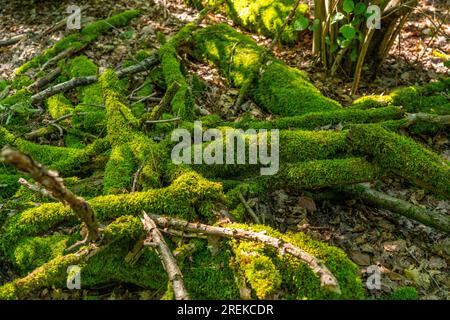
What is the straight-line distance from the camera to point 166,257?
2.76m

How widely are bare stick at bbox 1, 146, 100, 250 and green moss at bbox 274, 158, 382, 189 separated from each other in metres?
1.79

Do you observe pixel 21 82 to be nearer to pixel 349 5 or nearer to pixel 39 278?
pixel 39 278

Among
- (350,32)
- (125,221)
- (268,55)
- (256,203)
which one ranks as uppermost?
(350,32)

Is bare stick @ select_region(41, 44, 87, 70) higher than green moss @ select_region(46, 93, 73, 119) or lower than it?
higher

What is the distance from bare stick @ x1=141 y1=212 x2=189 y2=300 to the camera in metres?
2.55

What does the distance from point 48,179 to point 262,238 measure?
141 cm

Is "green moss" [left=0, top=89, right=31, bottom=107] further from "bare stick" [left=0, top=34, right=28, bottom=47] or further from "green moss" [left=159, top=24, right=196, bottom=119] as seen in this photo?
"bare stick" [left=0, top=34, right=28, bottom=47]

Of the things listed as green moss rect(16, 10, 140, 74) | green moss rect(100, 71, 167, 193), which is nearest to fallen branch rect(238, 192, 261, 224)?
green moss rect(100, 71, 167, 193)

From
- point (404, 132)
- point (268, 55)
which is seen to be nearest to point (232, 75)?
point (268, 55)

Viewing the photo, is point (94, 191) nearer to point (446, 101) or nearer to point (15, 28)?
point (446, 101)

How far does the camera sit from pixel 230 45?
634cm

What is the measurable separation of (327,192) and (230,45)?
315 centimetres

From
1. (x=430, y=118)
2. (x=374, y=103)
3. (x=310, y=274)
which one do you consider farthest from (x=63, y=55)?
(x=310, y=274)

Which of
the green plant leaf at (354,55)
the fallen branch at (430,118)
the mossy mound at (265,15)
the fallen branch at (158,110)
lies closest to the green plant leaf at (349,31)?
the green plant leaf at (354,55)
